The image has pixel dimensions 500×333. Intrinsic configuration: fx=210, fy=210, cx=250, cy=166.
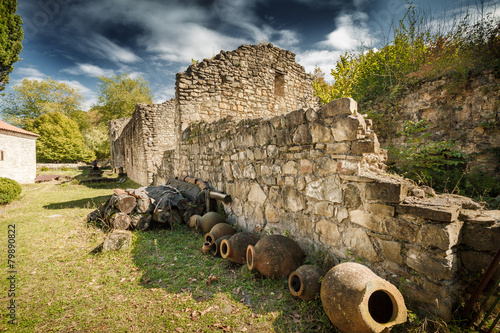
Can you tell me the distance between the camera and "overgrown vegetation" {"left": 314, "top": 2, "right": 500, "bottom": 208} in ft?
15.9

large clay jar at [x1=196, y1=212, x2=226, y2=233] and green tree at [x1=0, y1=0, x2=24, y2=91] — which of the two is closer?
large clay jar at [x1=196, y1=212, x2=226, y2=233]

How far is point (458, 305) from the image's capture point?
6.64ft

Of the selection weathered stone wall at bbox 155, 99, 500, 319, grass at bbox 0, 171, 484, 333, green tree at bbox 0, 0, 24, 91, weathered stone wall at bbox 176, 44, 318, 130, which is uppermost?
green tree at bbox 0, 0, 24, 91

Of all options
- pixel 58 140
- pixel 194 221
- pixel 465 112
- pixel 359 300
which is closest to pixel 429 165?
pixel 465 112

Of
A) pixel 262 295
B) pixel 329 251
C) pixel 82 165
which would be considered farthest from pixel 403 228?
pixel 82 165

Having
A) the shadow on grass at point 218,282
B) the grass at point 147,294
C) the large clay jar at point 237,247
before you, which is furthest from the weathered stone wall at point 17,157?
the large clay jar at point 237,247

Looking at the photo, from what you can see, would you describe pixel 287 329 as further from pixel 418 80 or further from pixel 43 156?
pixel 43 156

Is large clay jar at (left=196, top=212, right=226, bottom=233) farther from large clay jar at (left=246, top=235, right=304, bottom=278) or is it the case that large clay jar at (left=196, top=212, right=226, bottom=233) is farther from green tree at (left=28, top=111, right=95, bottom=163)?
green tree at (left=28, top=111, right=95, bottom=163)

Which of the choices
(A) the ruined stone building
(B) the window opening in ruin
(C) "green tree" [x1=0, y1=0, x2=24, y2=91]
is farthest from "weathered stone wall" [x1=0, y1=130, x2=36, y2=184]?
(B) the window opening in ruin

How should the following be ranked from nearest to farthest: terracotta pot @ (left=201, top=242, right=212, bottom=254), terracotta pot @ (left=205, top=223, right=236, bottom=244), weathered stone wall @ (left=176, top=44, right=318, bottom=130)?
terracotta pot @ (left=201, top=242, right=212, bottom=254)
terracotta pot @ (left=205, top=223, right=236, bottom=244)
weathered stone wall @ (left=176, top=44, right=318, bottom=130)

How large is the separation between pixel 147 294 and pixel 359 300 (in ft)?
8.78

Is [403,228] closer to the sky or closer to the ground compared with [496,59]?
closer to the ground

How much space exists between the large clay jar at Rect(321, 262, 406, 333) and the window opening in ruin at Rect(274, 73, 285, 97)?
Answer: 800 cm

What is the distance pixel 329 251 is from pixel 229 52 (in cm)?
747
